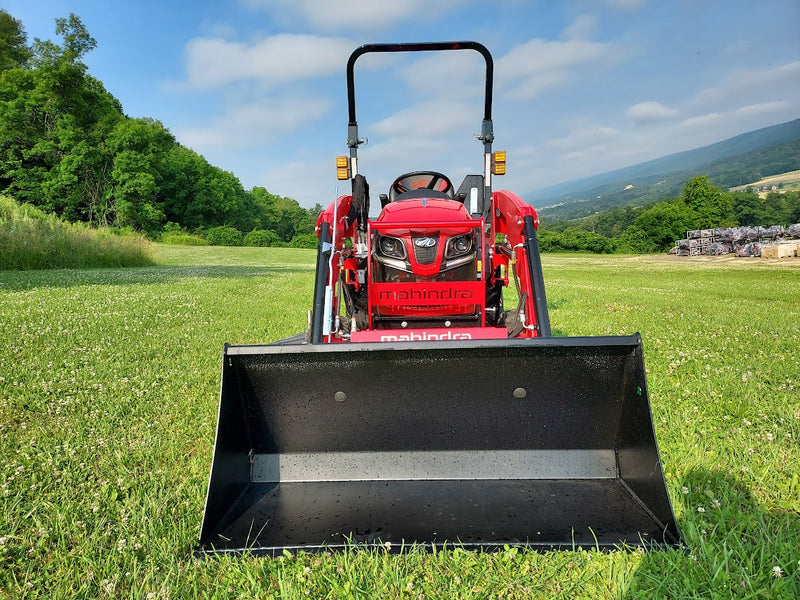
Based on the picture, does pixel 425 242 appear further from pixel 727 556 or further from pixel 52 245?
pixel 52 245

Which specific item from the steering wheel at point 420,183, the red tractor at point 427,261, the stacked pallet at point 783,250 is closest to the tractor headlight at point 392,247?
the red tractor at point 427,261

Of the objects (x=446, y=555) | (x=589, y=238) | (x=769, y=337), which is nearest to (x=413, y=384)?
(x=446, y=555)

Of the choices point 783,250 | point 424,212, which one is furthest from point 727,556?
point 783,250

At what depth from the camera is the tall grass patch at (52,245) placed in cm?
1567

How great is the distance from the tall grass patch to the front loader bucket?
17081mm

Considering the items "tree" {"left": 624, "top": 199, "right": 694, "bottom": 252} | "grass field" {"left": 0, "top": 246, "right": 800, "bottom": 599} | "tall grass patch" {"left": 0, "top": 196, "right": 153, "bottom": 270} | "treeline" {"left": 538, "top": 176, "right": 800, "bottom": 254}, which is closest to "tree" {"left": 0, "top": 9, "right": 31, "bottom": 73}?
"tall grass patch" {"left": 0, "top": 196, "right": 153, "bottom": 270}

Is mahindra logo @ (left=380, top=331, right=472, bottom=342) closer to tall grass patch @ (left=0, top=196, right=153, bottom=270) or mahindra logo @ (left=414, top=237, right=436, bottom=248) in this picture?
mahindra logo @ (left=414, top=237, right=436, bottom=248)

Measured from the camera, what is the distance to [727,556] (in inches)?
76.7

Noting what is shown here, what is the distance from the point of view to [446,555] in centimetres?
204

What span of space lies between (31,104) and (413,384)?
49.9 metres

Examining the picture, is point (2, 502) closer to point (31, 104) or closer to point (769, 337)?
point (769, 337)

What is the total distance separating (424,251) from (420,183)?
1393 mm

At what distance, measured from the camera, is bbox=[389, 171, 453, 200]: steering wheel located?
514 centimetres

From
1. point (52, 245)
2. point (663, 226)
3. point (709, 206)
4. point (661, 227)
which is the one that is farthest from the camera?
point (709, 206)
